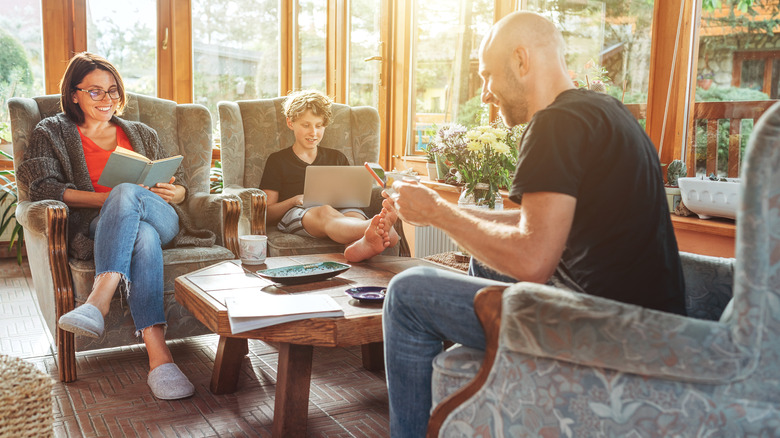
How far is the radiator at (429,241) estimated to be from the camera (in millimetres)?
3586

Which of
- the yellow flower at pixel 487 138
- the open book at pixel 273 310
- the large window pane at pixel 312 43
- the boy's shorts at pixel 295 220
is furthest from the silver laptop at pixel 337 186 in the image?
the large window pane at pixel 312 43

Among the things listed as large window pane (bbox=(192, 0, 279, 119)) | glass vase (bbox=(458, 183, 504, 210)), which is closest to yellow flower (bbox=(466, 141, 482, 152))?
glass vase (bbox=(458, 183, 504, 210))

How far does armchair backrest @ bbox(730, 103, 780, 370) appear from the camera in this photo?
0.96 m

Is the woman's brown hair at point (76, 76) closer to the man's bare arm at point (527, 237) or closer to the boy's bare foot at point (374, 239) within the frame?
the boy's bare foot at point (374, 239)

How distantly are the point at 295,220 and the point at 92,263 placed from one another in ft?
2.99

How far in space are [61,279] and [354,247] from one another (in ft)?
3.43

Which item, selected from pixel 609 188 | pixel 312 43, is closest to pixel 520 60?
pixel 609 188

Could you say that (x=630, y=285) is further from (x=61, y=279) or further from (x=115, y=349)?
(x=115, y=349)

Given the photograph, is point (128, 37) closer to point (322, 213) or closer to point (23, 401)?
point (322, 213)

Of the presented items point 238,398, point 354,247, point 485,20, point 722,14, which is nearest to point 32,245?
point 238,398

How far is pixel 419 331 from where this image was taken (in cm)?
130

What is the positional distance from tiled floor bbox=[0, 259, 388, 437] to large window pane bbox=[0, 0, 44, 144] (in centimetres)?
232

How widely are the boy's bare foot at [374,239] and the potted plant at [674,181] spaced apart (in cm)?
104

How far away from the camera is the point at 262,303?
1711 millimetres
